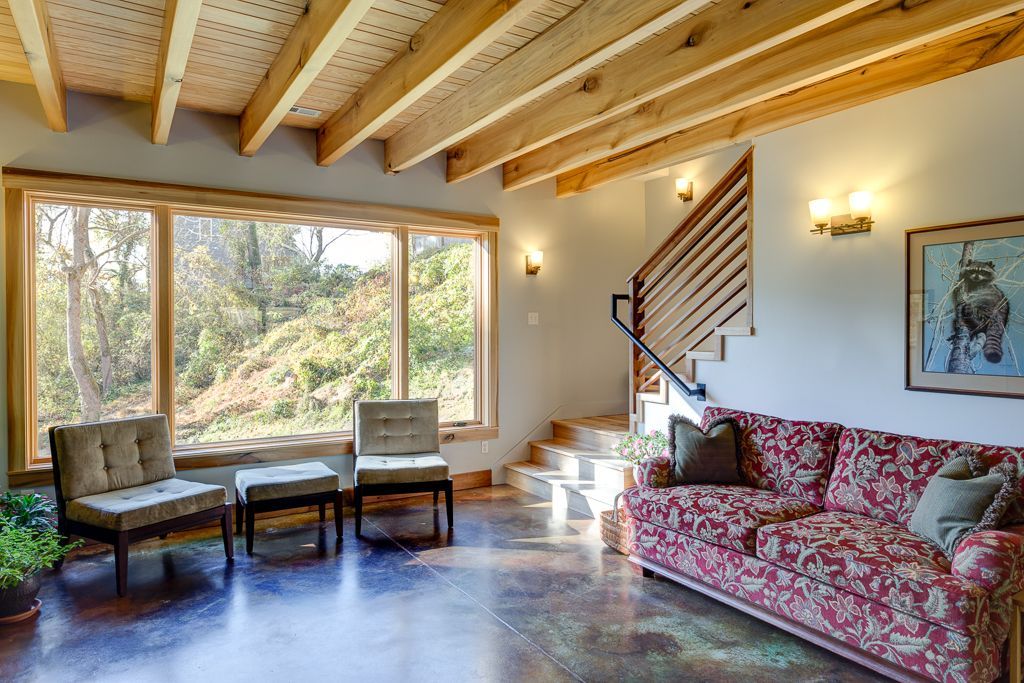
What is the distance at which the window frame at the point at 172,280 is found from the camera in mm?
4227

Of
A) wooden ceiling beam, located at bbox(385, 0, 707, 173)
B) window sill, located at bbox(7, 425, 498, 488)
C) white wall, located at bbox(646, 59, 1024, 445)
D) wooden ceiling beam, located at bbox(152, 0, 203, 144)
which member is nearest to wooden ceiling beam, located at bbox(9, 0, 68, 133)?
wooden ceiling beam, located at bbox(152, 0, 203, 144)

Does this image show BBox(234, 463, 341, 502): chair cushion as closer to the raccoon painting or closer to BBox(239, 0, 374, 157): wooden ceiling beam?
BBox(239, 0, 374, 157): wooden ceiling beam

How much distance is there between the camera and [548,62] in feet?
10.8

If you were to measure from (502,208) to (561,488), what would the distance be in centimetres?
262

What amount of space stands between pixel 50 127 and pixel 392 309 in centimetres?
268

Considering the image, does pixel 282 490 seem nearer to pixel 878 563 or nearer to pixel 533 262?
pixel 533 262

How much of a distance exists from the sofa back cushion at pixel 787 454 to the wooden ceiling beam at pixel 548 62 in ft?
7.54

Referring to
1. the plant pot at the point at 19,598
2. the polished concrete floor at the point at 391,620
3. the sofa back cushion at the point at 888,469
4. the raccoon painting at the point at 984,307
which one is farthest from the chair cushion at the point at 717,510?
the plant pot at the point at 19,598

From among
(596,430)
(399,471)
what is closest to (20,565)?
(399,471)

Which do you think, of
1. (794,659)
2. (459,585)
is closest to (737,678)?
(794,659)

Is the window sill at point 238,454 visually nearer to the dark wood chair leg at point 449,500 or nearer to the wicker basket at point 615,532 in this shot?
the dark wood chair leg at point 449,500

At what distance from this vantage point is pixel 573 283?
257 inches

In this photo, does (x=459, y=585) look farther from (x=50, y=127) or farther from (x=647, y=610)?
(x=50, y=127)

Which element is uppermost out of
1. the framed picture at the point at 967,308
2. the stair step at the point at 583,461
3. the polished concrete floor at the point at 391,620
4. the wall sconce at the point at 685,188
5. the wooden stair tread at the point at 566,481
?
the wall sconce at the point at 685,188
